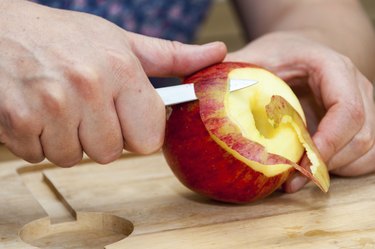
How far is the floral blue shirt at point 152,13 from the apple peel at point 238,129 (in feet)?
2.28

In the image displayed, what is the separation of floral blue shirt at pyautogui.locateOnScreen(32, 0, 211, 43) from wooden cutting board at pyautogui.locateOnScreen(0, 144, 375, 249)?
1.59ft

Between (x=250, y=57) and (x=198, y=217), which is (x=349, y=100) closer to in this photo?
(x=250, y=57)

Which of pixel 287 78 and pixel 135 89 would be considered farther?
pixel 287 78

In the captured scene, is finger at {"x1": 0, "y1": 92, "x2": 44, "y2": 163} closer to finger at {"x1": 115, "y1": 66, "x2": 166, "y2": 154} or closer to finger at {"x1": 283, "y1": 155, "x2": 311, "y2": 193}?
finger at {"x1": 115, "y1": 66, "x2": 166, "y2": 154}

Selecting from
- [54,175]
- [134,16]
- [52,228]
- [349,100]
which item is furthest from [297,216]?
[134,16]

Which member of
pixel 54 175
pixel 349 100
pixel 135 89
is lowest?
pixel 54 175

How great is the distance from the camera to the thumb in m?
1.10

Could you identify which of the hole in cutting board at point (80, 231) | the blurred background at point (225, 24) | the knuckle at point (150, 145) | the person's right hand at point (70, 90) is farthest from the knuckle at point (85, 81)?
the blurred background at point (225, 24)

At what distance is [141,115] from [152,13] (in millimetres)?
827

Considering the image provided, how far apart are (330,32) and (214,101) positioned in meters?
0.56

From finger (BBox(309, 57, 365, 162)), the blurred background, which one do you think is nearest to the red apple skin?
finger (BBox(309, 57, 365, 162))

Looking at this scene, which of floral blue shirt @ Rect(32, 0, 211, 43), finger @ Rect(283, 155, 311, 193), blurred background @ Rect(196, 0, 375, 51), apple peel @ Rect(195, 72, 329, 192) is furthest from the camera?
blurred background @ Rect(196, 0, 375, 51)

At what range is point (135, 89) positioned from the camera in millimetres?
1020

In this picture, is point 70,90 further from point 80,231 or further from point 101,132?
point 80,231
